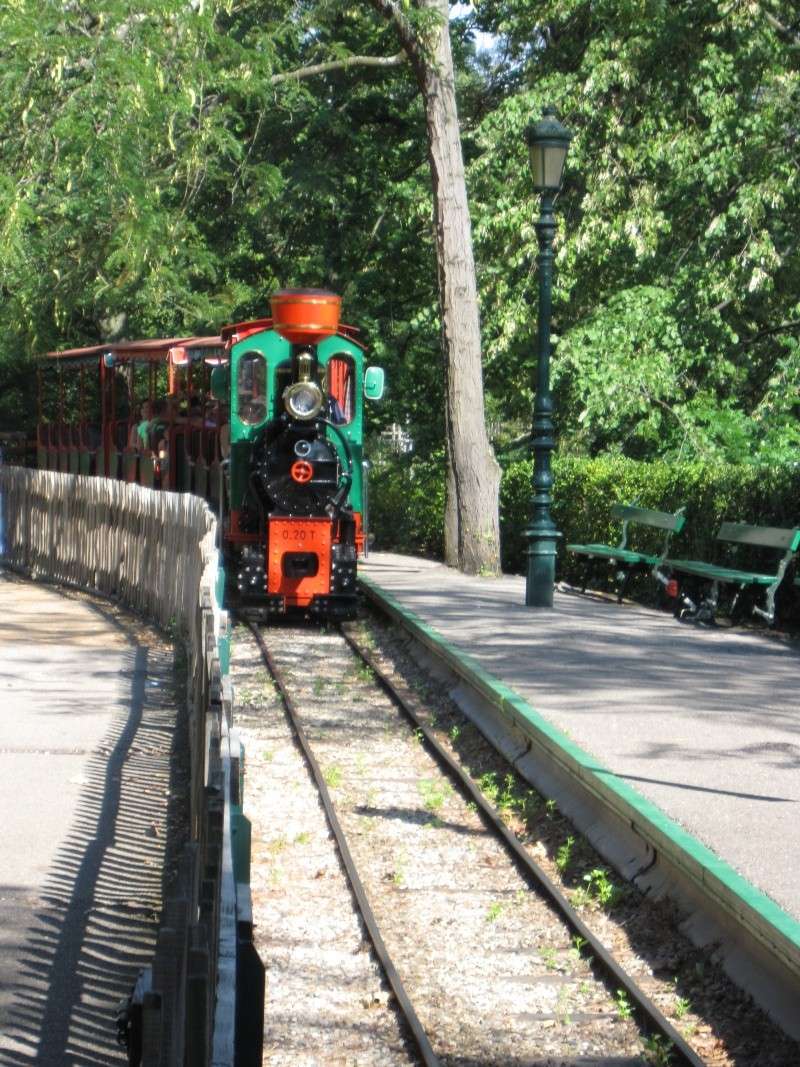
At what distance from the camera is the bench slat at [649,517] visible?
17.8m

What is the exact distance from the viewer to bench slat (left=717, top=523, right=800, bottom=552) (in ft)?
49.6

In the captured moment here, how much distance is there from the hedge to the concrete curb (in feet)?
21.0

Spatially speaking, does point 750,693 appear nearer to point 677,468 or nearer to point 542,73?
point 677,468

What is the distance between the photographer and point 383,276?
3052 centimetres

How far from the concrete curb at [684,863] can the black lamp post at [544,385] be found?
651 cm

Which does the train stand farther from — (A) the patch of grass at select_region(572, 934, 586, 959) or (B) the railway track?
(A) the patch of grass at select_region(572, 934, 586, 959)

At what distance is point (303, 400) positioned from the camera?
57.1 feet

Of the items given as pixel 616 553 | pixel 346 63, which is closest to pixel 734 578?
pixel 616 553

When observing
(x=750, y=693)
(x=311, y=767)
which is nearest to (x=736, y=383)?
(x=750, y=693)

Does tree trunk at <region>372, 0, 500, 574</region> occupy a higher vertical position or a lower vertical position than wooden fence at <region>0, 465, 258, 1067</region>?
higher

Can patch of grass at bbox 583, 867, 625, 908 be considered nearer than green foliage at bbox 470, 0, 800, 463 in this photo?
Yes

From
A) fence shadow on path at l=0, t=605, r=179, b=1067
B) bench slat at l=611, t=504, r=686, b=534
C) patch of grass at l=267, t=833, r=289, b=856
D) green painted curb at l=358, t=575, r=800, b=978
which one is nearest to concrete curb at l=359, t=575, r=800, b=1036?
green painted curb at l=358, t=575, r=800, b=978

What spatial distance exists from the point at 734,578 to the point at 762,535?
0.49 m

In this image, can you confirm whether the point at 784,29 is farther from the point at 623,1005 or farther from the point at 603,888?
the point at 623,1005
